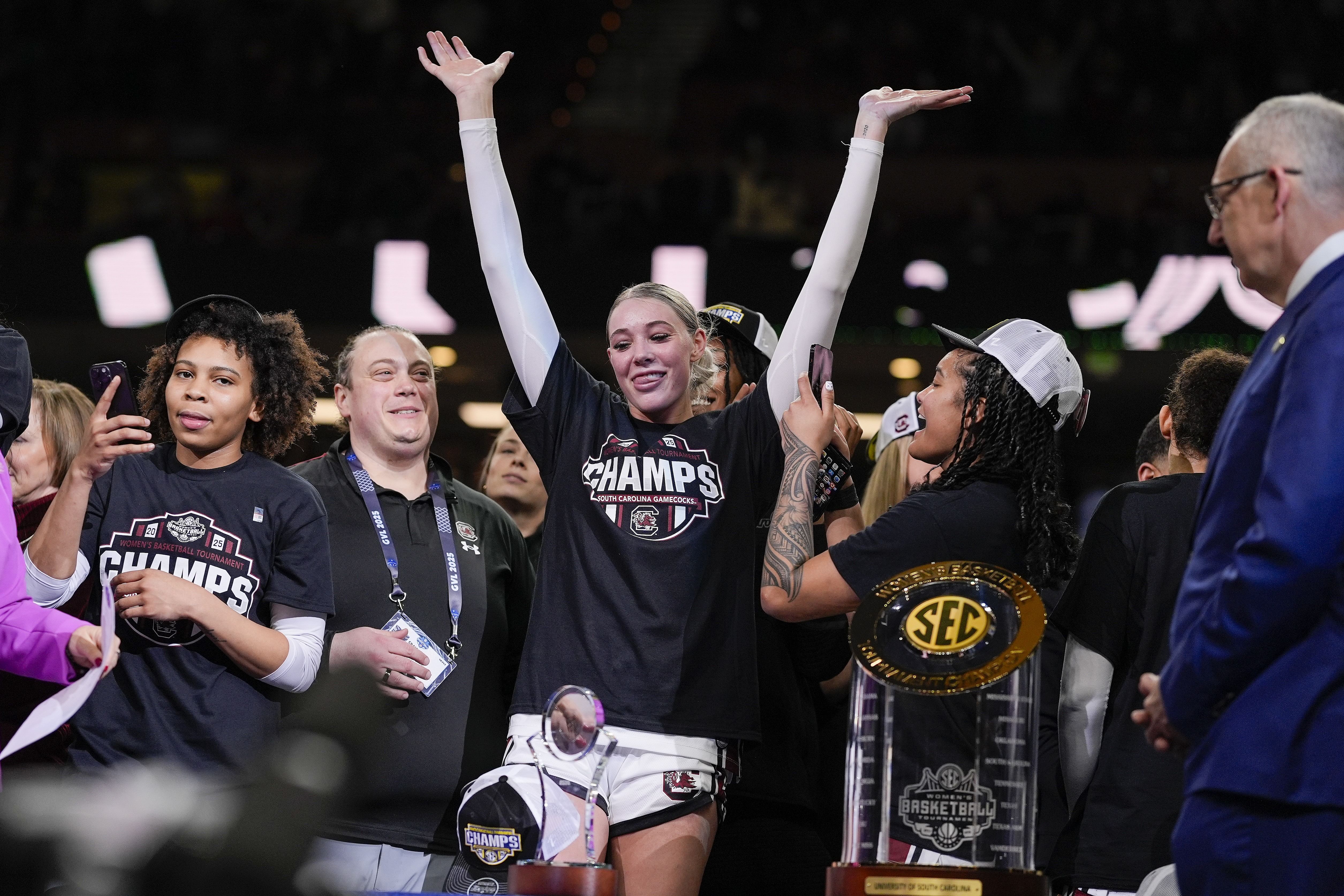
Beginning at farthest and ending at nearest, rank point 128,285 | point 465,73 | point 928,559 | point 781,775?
point 128,285
point 781,775
point 465,73
point 928,559

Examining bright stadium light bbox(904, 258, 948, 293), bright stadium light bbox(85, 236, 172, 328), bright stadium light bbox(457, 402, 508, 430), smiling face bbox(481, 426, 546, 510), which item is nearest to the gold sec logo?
smiling face bbox(481, 426, 546, 510)

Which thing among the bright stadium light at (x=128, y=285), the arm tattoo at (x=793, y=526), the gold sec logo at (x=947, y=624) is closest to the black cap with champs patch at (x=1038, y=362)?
the arm tattoo at (x=793, y=526)

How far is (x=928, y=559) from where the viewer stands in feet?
8.77

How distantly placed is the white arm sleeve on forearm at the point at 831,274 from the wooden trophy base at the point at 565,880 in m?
1.11

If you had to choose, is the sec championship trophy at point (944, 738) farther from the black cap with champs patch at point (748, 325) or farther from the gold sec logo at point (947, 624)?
the black cap with champs patch at point (748, 325)

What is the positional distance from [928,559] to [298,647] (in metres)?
1.30

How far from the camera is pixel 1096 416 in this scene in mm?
10188

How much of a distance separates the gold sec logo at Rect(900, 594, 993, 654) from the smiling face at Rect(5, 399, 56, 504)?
2.35m

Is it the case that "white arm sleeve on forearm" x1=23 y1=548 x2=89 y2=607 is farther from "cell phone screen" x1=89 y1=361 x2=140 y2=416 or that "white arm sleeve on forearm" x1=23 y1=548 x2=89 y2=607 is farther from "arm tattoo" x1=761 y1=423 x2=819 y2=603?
"arm tattoo" x1=761 y1=423 x2=819 y2=603

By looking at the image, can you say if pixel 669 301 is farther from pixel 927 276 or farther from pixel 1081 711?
pixel 927 276

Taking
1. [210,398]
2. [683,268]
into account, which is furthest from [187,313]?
[683,268]

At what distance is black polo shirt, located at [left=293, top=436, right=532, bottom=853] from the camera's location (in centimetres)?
316

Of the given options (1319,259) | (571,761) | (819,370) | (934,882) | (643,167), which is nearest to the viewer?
(1319,259)

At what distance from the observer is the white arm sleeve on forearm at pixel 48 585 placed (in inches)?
108
